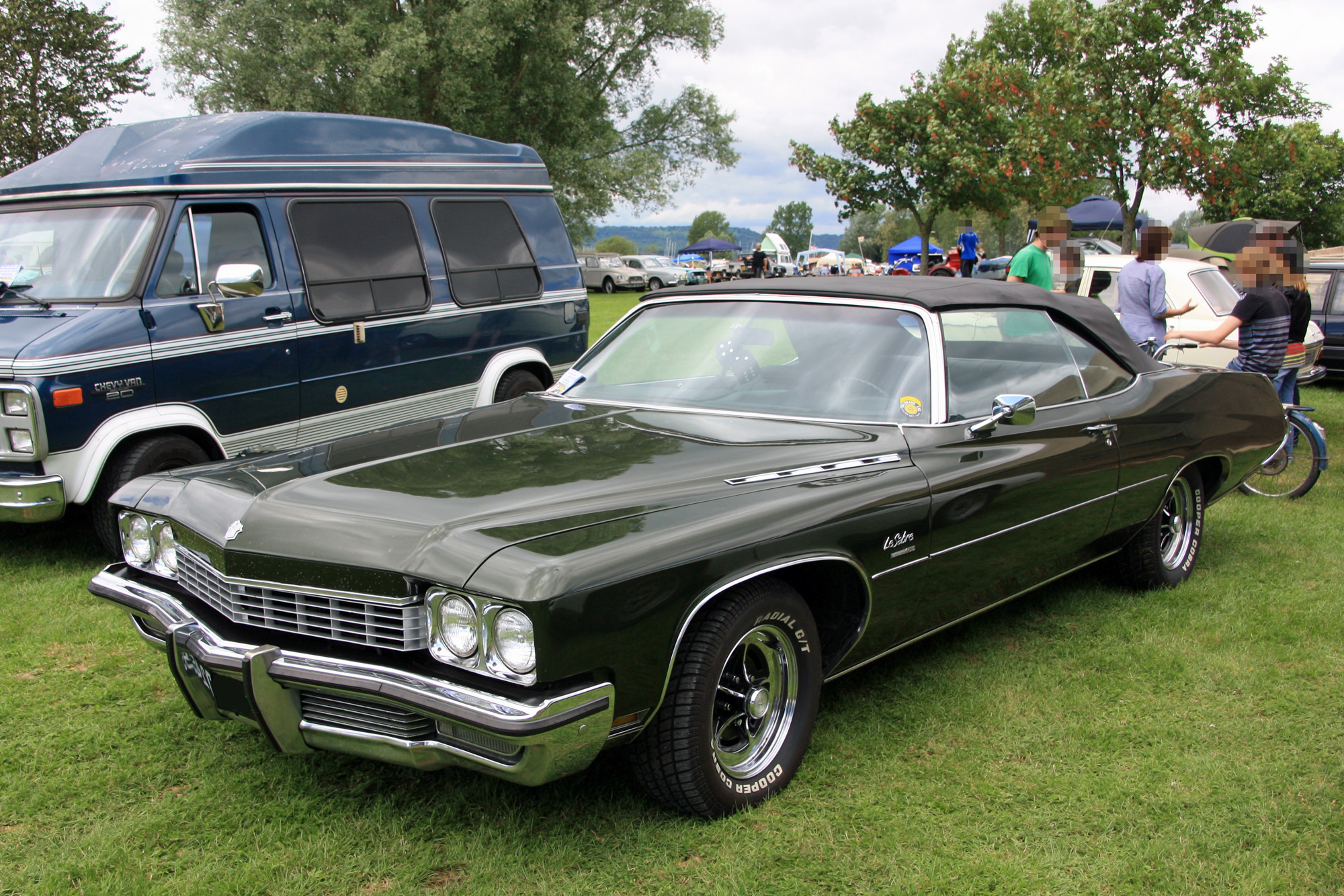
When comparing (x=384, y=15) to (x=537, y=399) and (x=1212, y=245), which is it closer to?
(x=1212, y=245)

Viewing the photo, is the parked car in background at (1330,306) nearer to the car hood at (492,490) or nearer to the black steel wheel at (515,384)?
the black steel wheel at (515,384)

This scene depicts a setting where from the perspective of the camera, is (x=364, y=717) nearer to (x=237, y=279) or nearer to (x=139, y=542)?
(x=139, y=542)

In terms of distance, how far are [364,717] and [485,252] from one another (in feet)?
17.4

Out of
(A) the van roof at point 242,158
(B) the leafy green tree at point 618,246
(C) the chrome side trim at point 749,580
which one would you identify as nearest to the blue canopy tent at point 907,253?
(A) the van roof at point 242,158

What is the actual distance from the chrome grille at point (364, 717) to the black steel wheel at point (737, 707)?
594 mm

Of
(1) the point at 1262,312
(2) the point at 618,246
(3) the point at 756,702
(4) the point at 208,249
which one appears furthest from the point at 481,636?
(2) the point at 618,246

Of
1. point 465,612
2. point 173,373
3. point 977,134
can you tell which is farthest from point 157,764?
point 977,134

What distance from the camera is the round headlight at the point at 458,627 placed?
2.38 meters

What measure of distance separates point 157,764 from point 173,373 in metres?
2.79

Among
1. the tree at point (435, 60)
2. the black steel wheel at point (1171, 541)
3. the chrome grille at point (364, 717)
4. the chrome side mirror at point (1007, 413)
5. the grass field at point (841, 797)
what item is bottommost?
the grass field at point (841, 797)

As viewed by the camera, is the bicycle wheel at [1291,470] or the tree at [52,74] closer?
the bicycle wheel at [1291,470]

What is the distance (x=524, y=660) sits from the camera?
2332 millimetres

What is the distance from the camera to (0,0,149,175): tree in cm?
2341

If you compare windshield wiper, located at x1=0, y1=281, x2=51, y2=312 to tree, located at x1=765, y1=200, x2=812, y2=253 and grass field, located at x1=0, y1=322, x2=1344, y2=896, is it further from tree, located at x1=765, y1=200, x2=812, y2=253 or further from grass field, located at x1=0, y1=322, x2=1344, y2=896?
tree, located at x1=765, y1=200, x2=812, y2=253
